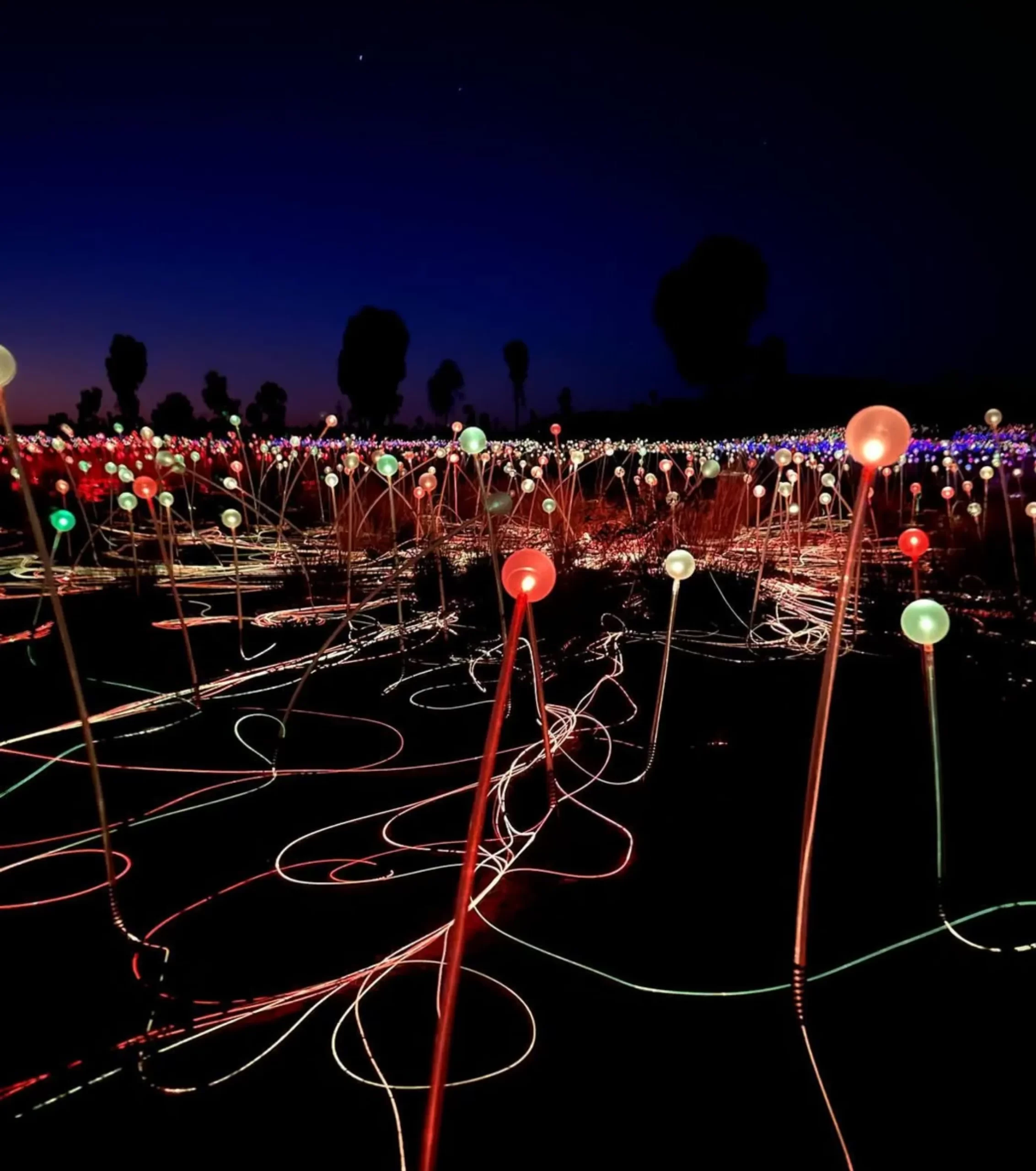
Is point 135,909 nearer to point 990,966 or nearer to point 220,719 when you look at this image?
point 220,719

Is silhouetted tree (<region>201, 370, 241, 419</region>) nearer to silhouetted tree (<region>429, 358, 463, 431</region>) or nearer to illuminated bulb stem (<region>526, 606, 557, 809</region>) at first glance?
silhouetted tree (<region>429, 358, 463, 431</region>)

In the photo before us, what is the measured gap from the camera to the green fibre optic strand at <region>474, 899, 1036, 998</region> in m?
1.70

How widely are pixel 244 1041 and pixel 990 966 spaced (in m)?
1.68

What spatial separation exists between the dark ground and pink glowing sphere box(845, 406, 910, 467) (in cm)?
117

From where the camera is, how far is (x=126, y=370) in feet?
196

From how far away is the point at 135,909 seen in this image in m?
2.07

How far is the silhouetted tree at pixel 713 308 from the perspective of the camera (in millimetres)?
28016

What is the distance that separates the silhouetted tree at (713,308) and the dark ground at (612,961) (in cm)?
2762

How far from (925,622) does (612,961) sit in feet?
3.45

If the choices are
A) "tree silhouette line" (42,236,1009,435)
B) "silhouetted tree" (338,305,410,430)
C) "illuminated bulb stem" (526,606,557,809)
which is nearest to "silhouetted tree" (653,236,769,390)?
"tree silhouette line" (42,236,1009,435)

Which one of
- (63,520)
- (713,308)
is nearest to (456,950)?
(63,520)

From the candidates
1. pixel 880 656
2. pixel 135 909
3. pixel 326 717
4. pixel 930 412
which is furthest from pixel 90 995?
pixel 930 412

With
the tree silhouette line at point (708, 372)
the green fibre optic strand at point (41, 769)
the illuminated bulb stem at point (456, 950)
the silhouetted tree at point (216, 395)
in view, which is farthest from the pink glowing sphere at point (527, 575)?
the silhouetted tree at point (216, 395)

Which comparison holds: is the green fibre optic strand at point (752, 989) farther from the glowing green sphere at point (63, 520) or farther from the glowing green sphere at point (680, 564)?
the glowing green sphere at point (63, 520)
